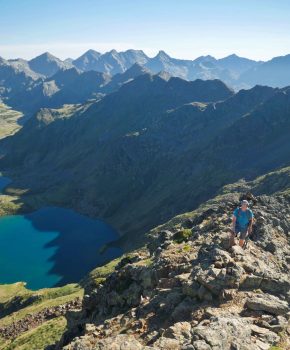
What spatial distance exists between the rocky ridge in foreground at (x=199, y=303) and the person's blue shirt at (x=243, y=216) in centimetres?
208

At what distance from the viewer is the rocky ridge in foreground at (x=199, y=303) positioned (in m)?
27.1

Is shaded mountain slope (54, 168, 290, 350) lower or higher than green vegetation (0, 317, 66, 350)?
higher

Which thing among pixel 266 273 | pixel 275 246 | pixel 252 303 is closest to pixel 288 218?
pixel 275 246

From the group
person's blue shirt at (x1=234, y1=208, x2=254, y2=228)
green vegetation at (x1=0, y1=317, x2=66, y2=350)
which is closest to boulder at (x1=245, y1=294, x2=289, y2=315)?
person's blue shirt at (x1=234, y1=208, x2=254, y2=228)

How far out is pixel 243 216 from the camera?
3800 cm

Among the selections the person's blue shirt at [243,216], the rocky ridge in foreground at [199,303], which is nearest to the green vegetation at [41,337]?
the rocky ridge in foreground at [199,303]

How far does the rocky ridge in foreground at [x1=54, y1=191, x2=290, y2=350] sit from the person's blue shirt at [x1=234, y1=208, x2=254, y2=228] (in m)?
2.08

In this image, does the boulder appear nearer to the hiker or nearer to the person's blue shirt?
the hiker

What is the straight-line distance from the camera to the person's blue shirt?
3744 cm

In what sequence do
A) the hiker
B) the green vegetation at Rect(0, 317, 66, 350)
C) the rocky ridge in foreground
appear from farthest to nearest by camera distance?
the green vegetation at Rect(0, 317, 66, 350) < the hiker < the rocky ridge in foreground

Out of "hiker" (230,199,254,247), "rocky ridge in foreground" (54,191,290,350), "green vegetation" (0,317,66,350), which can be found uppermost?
"hiker" (230,199,254,247)

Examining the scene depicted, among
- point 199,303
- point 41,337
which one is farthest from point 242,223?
point 41,337

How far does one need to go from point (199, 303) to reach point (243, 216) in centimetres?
995

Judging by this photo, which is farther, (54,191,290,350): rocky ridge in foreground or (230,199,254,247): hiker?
(230,199,254,247): hiker
